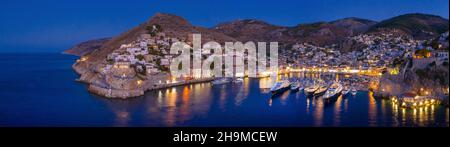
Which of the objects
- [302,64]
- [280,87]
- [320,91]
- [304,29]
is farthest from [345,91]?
[304,29]

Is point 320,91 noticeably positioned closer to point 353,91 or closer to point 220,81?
point 353,91

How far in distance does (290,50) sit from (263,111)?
44018 mm

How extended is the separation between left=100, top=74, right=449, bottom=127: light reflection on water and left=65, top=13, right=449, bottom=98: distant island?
177cm

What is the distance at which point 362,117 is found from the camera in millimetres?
16828

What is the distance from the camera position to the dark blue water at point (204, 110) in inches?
635

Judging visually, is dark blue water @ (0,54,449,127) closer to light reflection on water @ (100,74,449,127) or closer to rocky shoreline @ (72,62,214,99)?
light reflection on water @ (100,74,449,127)

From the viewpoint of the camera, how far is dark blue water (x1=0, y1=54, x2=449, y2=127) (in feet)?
52.9

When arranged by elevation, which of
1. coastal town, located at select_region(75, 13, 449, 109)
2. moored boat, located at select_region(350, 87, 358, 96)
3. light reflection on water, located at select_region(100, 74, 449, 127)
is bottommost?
light reflection on water, located at select_region(100, 74, 449, 127)

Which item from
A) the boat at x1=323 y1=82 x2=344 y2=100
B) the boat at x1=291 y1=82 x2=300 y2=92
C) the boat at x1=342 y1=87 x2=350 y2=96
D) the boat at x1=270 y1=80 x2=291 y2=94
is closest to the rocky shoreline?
the boat at x1=270 y1=80 x2=291 y2=94

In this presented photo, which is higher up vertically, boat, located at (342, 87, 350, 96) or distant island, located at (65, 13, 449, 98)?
distant island, located at (65, 13, 449, 98)

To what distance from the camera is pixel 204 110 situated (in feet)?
61.2

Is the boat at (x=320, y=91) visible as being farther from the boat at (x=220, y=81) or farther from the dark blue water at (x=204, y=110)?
the boat at (x=220, y=81)

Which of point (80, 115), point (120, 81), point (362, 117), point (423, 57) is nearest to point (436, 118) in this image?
point (362, 117)
